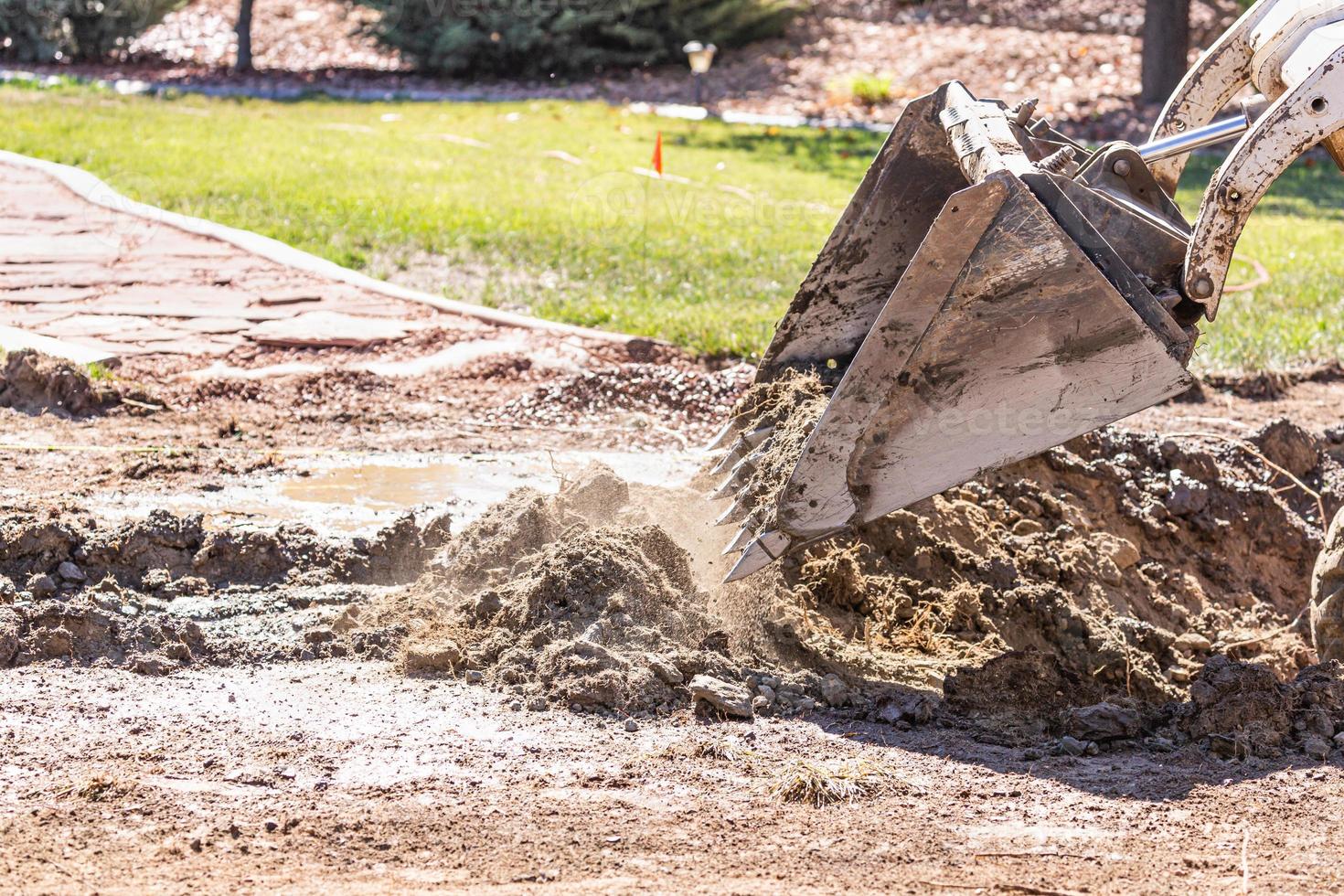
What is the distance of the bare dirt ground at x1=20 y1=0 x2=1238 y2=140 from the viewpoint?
56.9ft

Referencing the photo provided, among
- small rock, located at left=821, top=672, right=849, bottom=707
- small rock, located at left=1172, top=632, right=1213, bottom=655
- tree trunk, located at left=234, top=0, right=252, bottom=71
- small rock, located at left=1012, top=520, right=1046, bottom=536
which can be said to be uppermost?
tree trunk, located at left=234, top=0, right=252, bottom=71

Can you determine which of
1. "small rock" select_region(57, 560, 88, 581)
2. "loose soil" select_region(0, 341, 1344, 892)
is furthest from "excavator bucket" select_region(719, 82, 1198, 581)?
"small rock" select_region(57, 560, 88, 581)

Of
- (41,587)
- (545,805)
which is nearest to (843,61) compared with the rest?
(41,587)

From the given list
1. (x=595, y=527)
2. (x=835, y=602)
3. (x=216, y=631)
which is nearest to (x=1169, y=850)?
(x=835, y=602)

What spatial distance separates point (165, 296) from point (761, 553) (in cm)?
480

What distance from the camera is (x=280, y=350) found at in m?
7.10

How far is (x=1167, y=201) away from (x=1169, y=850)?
2.04 m

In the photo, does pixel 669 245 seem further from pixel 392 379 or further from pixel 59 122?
pixel 59 122

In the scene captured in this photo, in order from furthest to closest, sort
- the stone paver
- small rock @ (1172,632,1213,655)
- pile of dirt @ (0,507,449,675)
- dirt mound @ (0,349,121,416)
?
the stone paver → dirt mound @ (0,349,121,416) → small rock @ (1172,632,1213,655) → pile of dirt @ (0,507,449,675)

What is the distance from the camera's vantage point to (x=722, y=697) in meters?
3.77

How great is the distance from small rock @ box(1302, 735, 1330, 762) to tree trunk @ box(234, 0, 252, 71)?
17672 mm

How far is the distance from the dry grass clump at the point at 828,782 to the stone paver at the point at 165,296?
4369 millimetres

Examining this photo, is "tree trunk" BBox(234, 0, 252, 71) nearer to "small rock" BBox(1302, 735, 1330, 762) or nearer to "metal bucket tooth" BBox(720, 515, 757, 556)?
"metal bucket tooth" BBox(720, 515, 757, 556)

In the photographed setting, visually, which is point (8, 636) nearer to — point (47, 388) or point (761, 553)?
point (761, 553)
